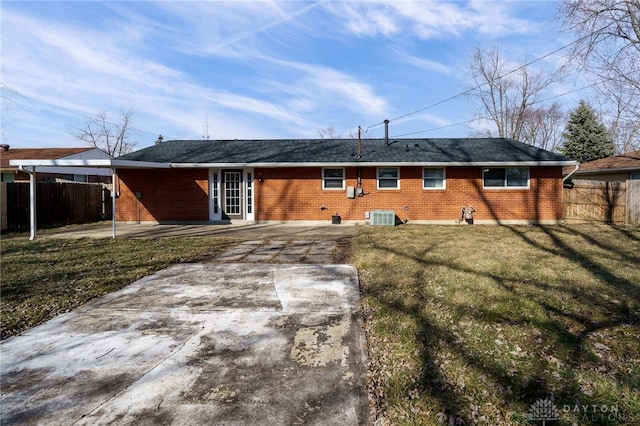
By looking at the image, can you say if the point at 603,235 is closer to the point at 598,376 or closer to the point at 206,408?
the point at 598,376

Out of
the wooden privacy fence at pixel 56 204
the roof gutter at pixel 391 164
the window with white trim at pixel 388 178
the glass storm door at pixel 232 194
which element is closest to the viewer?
the wooden privacy fence at pixel 56 204

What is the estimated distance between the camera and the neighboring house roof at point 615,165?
20109mm

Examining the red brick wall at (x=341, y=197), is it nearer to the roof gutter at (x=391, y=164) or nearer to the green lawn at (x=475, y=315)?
the roof gutter at (x=391, y=164)

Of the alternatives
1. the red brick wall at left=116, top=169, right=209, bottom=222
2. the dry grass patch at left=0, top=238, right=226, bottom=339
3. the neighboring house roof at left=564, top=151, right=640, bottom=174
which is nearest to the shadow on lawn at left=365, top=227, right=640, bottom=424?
the dry grass patch at left=0, top=238, right=226, bottom=339

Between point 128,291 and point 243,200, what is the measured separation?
9526 millimetres

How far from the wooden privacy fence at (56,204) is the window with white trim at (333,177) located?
10470 mm

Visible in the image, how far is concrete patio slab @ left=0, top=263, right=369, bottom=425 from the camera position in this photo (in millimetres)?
2578

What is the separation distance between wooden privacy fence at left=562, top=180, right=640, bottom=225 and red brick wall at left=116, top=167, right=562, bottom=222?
3.68 feet

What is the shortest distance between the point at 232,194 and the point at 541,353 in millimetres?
13090

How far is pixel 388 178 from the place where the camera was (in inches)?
571

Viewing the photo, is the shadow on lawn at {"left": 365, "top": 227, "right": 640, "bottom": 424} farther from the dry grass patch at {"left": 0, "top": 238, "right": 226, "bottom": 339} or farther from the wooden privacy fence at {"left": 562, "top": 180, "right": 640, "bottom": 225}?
the wooden privacy fence at {"left": 562, "top": 180, "right": 640, "bottom": 225}

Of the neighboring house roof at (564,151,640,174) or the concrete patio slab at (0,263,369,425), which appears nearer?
the concrete patio slab at (0,263,369,425)

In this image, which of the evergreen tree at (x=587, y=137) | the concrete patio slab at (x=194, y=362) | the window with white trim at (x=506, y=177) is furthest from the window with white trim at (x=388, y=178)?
the evergreen tree at (x=587, y=137)

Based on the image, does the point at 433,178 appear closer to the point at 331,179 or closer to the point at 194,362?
the point at 331,179
